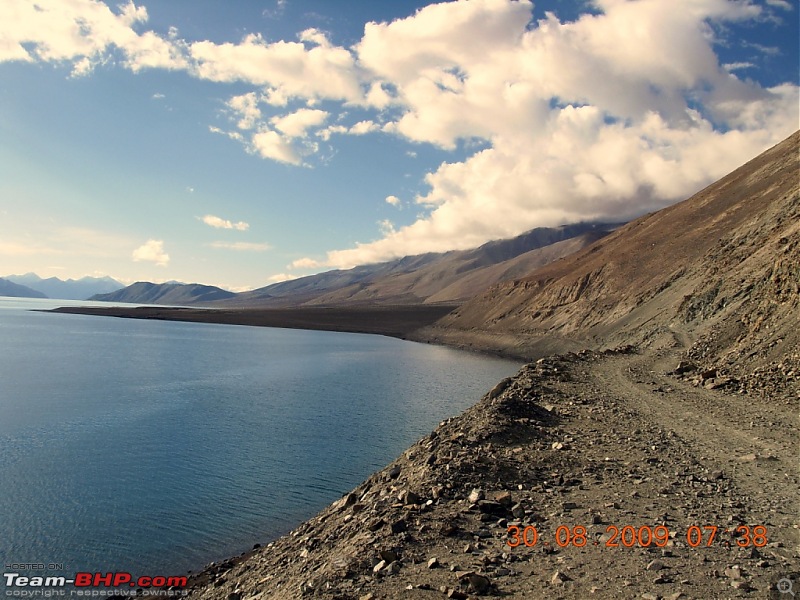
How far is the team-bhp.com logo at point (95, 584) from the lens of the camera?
1213 centimetres

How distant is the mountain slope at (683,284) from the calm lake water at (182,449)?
16.0 meters

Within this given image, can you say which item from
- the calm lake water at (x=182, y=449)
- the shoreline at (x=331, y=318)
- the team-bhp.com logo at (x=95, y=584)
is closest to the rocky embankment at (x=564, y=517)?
the team-bhp.com logo at (x=95, y=584)

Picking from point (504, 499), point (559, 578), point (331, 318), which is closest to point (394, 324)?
point (331, 318)

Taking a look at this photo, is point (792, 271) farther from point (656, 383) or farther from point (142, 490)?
point (142, 490)

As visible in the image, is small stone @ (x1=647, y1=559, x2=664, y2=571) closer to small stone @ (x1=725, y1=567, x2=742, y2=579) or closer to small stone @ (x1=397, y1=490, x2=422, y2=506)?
small stone @ (x1=725, y1=567, x2=742, y2=579)

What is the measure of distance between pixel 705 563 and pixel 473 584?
3.12 m

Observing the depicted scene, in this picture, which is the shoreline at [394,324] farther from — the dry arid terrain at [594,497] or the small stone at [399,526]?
the small stone at [399,526]

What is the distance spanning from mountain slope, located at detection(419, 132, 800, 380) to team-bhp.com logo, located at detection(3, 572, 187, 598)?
2196cm

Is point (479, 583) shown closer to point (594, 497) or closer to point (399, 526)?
point (399, 526)

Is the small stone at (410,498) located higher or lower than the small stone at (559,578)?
lower

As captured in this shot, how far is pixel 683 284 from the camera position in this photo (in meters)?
53.1

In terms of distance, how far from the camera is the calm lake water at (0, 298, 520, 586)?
1483 cm

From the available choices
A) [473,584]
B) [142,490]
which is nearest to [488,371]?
[142,490]

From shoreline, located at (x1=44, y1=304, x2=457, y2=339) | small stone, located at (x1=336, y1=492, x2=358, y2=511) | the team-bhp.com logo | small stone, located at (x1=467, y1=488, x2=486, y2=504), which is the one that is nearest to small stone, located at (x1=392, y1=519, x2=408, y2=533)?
small stone, located at (x1=467, y1=488, x2=486, y2=504)
